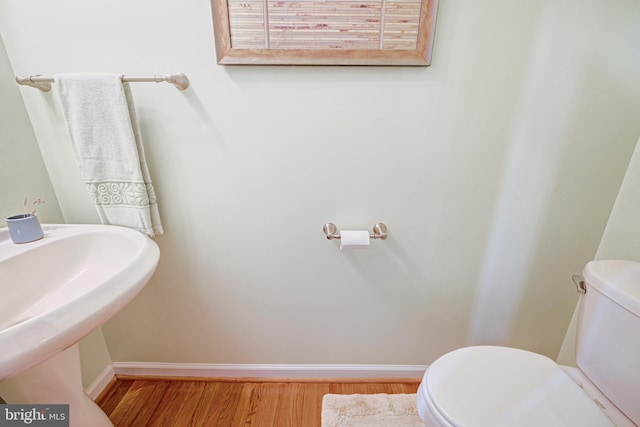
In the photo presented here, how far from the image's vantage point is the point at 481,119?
93cm

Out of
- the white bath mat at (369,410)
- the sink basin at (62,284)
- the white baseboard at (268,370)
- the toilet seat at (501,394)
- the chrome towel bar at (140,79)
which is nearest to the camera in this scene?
the sink basin at (62,284)

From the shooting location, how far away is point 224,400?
121cm

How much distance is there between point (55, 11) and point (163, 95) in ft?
1.33

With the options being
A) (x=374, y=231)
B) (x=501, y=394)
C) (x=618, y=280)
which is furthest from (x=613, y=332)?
(x=374, y=231)

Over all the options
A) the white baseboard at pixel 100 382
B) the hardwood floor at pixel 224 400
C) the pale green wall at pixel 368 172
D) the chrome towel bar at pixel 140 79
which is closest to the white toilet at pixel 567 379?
the pale green wall at pixel 368 172

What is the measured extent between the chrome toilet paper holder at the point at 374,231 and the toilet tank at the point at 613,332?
0.64m

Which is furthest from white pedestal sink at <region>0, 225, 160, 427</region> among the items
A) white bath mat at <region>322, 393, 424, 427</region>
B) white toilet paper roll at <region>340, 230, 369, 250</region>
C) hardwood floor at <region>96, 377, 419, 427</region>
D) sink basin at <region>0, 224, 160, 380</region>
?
white bath mat at <region>322, 393, 424, 427</region>

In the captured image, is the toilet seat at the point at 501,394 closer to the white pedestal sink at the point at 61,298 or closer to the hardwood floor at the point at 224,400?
the hardwood floor at the point at 224,400

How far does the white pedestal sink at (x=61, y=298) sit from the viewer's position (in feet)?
1.58

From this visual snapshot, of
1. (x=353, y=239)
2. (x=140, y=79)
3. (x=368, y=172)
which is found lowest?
(x=353, y=239)

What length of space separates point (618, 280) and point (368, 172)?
0.81 meters

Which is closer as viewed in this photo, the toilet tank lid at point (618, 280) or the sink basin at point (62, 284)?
the sink basin at point (62, 284)

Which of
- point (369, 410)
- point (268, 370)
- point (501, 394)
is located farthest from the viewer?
point (268, 370)

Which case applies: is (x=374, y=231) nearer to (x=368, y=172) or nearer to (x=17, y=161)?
(x=368, y=172)
